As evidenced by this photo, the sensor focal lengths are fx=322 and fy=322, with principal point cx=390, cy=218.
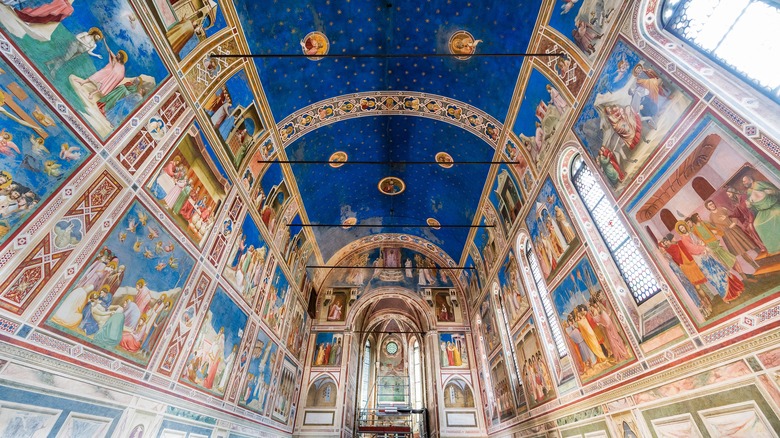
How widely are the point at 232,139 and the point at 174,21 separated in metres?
3.27

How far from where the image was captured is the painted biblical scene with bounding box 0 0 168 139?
4.54m

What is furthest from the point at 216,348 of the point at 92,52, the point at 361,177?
the point at 361,177

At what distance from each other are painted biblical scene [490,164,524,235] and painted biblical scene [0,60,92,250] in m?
11.8

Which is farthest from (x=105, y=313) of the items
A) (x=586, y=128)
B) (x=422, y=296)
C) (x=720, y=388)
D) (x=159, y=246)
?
(x=422, y=296)

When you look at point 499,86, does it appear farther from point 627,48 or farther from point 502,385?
point 502,385

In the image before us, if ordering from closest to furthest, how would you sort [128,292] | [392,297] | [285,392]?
[128,292] < [285,392] < [392,297]

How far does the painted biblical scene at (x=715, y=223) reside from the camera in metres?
4.22

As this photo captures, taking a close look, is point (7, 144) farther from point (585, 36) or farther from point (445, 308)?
point (445, 308)

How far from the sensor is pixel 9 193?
424 centimetres

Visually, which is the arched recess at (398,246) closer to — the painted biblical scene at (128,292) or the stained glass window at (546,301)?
the stained glass window at (546,301)

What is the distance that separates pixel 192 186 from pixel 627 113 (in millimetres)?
9979

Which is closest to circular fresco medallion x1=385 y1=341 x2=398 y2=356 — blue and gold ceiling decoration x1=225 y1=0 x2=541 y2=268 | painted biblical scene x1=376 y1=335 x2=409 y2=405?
painted biblical scene x1=376 y1=335 x2=409 y2=405

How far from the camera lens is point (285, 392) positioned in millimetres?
15148

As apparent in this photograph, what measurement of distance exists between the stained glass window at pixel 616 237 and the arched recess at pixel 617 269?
0.25ft
